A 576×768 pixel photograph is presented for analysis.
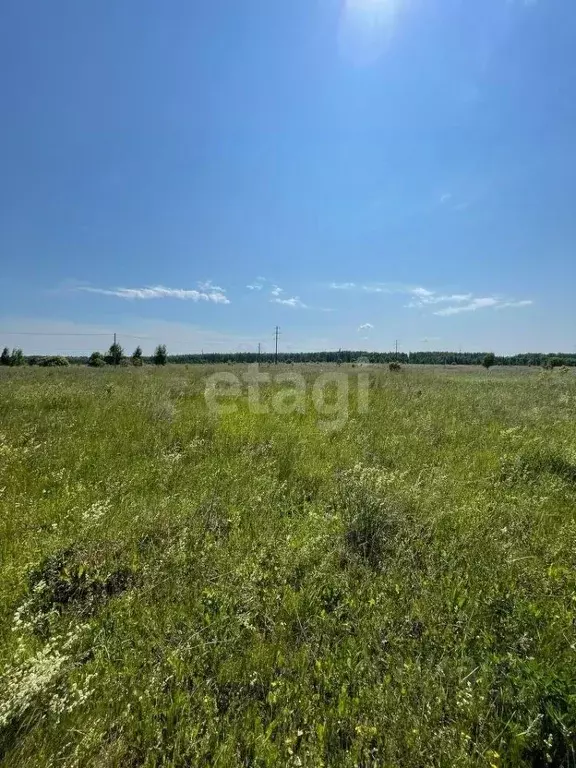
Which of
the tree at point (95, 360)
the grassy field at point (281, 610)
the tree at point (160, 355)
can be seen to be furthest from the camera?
the tree at point (160, 355)

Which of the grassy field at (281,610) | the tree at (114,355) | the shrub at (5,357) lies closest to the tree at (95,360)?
the tree at (114,355)

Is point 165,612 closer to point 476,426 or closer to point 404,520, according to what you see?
point 404,520

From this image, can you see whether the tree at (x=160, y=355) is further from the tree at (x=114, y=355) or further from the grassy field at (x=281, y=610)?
the grassy field at (x=281, y=610)

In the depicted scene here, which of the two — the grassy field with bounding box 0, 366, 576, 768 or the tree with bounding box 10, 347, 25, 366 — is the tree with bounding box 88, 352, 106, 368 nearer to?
the tree with bounding box 10, 347, 25, 366

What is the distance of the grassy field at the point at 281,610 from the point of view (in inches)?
68.6

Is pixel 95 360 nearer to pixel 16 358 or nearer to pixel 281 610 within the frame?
pixel 16 358

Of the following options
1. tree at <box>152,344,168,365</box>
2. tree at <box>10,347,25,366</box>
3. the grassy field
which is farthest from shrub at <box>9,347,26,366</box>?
the grassy field

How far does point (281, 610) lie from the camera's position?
2.56 m

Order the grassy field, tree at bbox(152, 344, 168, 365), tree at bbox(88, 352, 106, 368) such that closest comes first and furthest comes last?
the grassy field, tree at bbox(88, 352, 106, 368), tree at bbox(152, 344, 168, 365)

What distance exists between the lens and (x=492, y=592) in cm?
266

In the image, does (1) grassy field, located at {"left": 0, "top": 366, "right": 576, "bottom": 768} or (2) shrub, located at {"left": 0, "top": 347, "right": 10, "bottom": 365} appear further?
(2) shrub, located at {"left": 0, "top": 347, "right": 10, "bottom": 365}

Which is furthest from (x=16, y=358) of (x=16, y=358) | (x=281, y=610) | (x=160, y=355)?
(x=281, y=610)

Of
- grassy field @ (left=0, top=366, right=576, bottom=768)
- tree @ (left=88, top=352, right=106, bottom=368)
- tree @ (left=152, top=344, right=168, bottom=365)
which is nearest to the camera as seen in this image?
grassy field @ (left=0, top=366, right=576, bottom=768)

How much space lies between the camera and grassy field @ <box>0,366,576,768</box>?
1.74m
